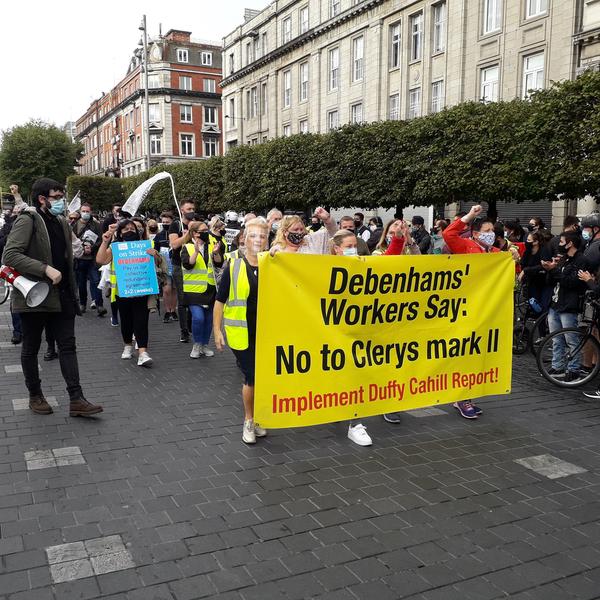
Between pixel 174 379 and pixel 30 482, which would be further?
pixel 174 379

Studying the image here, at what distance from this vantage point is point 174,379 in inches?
291

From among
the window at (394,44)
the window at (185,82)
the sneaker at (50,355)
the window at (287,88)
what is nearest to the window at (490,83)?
the window at (394,44)

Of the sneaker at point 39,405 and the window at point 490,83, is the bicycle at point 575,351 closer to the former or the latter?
the sneaker at point 39,405

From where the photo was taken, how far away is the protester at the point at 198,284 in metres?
8.49

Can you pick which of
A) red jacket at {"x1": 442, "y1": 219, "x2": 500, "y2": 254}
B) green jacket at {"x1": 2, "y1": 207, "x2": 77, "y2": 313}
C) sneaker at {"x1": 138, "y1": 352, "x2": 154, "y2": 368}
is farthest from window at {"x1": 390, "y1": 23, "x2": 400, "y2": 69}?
green jacket at {"x1": 2, "y1": 207, "x2": 77, "y2": 313}

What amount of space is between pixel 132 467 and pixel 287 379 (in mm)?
1342

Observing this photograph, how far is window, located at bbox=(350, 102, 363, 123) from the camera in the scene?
1431 inches

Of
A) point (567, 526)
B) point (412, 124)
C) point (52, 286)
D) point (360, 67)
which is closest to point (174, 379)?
point (52, 286)

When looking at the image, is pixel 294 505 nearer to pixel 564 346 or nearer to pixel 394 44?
pixel 564 346

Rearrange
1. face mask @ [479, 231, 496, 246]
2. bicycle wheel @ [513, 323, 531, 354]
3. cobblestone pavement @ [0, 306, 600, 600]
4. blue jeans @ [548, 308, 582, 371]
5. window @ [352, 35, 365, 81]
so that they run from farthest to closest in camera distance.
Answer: window @ [352, 35, 365, 81]
bicycle wheel @ [513, 323, 531, 354]
face mask @ [479, 231, 496, 246]
blue jeans @ [548, 308, 582, 371]
cobblestone pavement @ [0, 306, 600, 600]

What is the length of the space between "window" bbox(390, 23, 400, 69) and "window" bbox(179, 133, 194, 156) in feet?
144

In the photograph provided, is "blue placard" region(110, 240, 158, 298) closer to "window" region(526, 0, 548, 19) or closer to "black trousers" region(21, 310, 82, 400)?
"black trousers" region(21, 310, 82, 400)

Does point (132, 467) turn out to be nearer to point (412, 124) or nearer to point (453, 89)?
point (412, 124)

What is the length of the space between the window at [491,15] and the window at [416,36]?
455 centimetres
